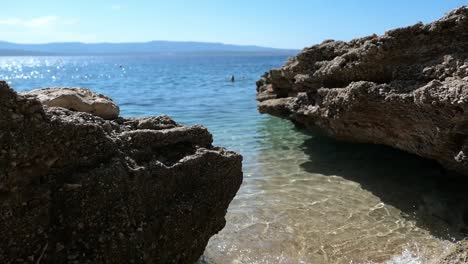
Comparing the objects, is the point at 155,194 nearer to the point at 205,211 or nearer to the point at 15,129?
the point at 205,211

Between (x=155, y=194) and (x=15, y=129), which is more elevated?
(x=15, y=129)

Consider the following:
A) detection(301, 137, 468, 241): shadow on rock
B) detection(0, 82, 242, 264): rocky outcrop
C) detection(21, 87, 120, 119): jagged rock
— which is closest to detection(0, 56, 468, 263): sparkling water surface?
detection(301, 137, 468, 241): shadow on rock

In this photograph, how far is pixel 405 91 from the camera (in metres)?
7.47

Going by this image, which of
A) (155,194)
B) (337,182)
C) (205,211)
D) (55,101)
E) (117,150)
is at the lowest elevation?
(337,182)

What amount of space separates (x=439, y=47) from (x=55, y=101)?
596 centimetres

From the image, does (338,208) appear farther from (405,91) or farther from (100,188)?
(100,188)

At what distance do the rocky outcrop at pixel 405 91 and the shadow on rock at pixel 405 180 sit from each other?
723 millimetres

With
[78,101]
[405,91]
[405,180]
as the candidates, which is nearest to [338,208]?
[405,180]

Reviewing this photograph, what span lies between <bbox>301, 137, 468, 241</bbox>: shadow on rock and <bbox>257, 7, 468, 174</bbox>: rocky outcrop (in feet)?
2.37

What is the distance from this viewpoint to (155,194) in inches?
181

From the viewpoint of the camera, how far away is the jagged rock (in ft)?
16.0

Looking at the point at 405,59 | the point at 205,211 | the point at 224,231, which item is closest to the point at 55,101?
the point at 205,211

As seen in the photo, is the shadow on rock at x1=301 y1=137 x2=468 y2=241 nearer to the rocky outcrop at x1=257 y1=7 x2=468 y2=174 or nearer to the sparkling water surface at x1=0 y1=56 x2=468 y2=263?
the sparkling water surface at x1=0 y1=56 x2=468 y2=263

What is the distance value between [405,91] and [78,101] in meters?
4.99
